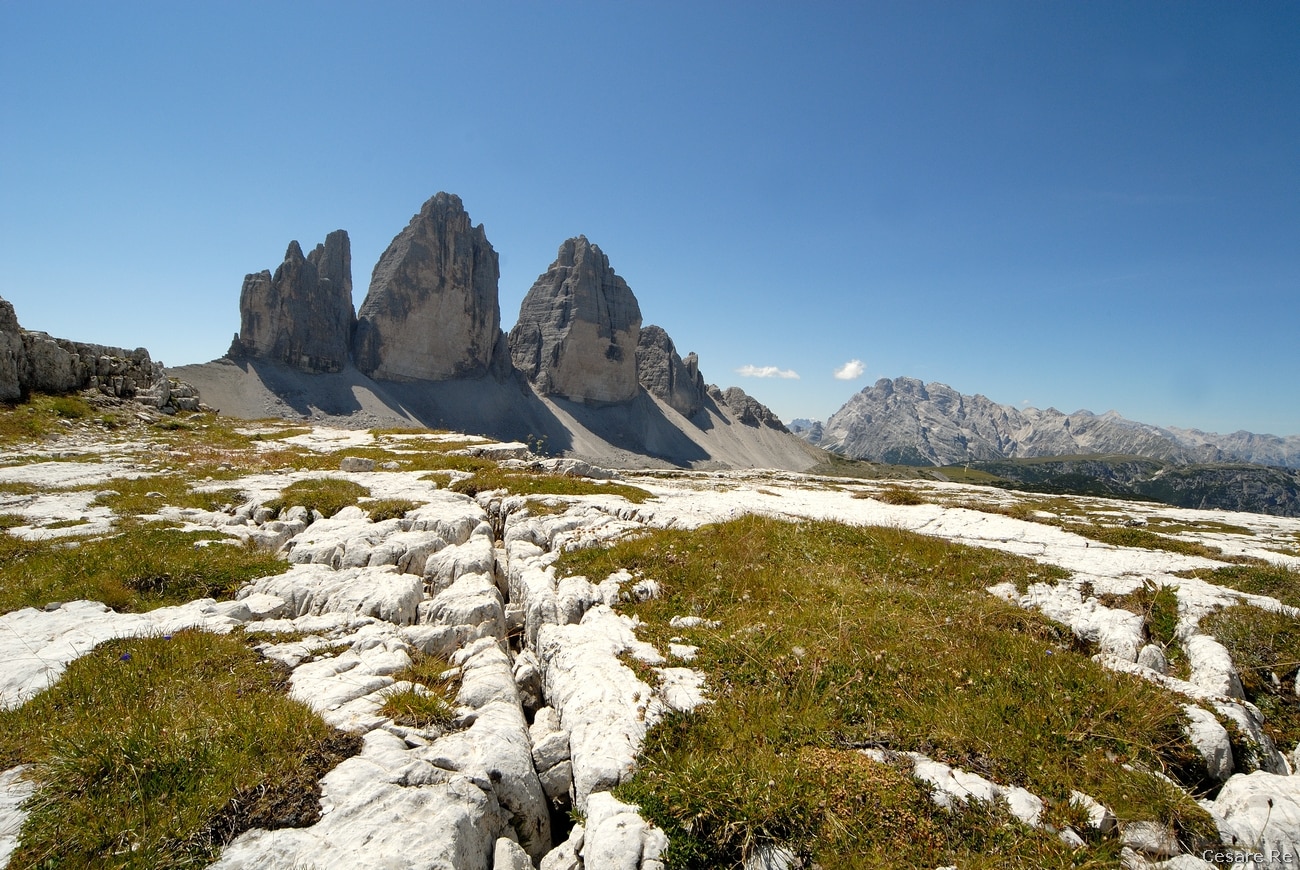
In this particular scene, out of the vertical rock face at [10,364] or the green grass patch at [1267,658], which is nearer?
the green grass patch at [1267,658]

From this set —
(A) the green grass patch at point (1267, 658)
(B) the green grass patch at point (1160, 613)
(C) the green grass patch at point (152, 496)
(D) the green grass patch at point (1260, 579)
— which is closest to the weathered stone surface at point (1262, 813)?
(A) the green grass patch at point (1267, 658)

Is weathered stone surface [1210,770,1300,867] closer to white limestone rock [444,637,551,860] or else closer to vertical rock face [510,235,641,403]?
white limestone rock [444,637,551,860]

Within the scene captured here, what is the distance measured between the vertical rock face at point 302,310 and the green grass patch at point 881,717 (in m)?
153

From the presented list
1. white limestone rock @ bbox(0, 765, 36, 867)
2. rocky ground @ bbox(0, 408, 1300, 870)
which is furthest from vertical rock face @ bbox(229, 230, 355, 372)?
white limestone rock @ bbox(0, 765, 36, 867)

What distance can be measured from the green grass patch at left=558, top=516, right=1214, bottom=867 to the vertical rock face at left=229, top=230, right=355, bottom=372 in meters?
153

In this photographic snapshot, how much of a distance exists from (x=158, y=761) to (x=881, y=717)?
25.1 feet

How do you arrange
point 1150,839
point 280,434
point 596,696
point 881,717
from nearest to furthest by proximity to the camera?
point 1150,839 → point 881,717 → point 596,696 → point 280,434

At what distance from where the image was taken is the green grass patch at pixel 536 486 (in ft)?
62.0

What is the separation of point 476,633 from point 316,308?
155629 millimetres

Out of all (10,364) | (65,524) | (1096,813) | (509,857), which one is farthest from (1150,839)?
(10,364)

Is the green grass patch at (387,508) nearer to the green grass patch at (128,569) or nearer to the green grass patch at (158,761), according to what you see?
the green grass patch at (128,569)

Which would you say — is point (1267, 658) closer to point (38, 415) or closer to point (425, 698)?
point (425, 698)

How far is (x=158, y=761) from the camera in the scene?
16.1ft

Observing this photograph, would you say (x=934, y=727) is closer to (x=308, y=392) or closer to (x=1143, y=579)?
(x=1143, y=579)
